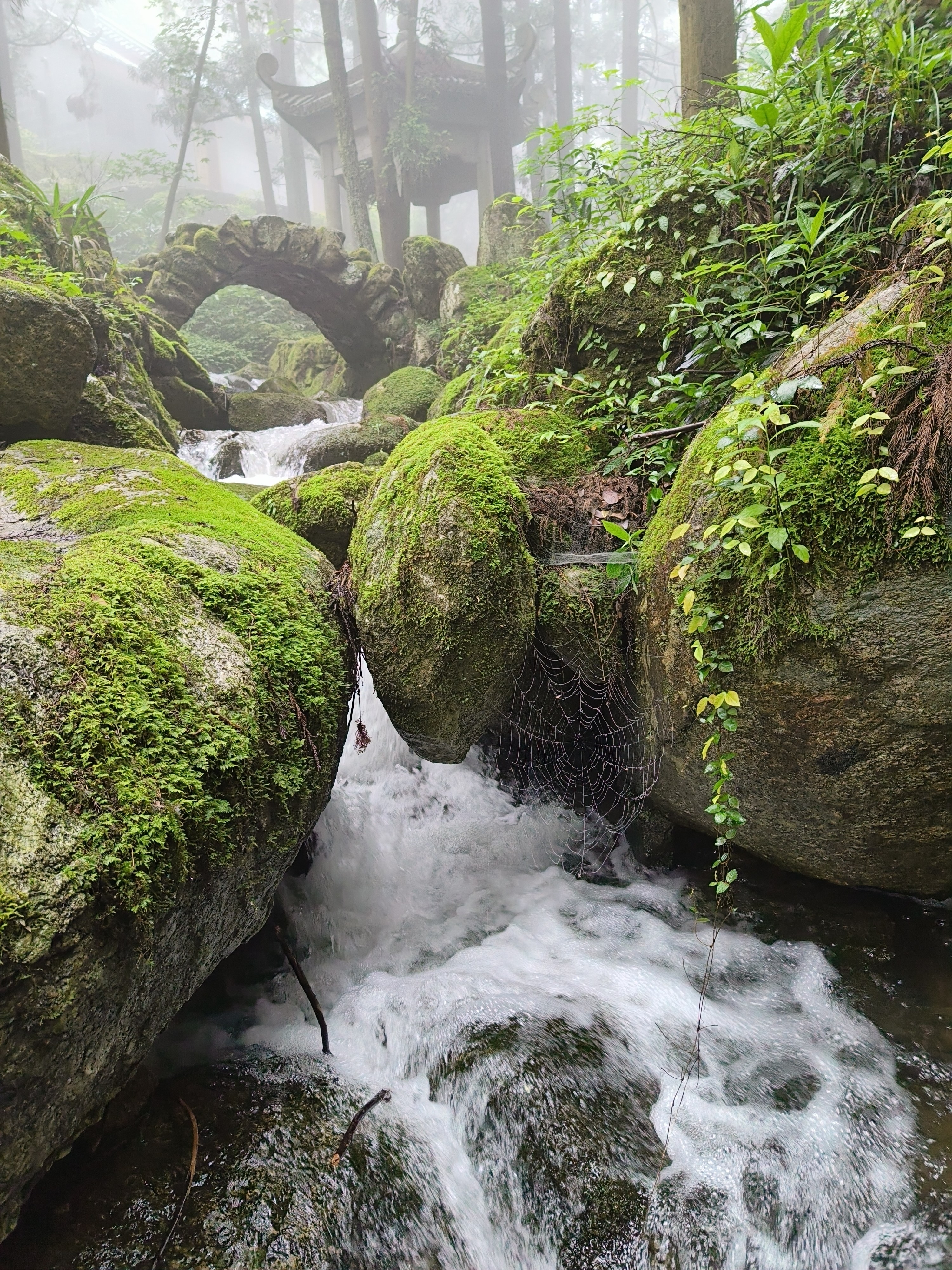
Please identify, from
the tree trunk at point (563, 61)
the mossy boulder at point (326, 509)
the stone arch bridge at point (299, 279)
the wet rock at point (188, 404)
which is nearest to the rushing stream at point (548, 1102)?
the mossy boulder at point (326, 509)

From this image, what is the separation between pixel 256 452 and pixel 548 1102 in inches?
382

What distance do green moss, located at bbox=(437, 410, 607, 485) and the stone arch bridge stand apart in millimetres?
11979

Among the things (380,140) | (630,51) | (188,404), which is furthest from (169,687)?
(630,51)

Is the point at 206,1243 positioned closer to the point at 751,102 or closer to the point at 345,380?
the point at 751,102

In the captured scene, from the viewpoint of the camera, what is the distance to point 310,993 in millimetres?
2830

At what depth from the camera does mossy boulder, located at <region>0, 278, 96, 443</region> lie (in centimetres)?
420

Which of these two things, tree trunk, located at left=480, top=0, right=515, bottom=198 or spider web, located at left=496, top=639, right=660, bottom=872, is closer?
spider web, located at left=496, top=639, right=660, bottom=872

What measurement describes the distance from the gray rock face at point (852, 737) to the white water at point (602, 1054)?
2.24ft

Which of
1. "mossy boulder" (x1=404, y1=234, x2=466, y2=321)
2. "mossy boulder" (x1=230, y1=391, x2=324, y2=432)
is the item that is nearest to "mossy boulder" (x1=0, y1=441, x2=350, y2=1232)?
"mossy boulder" (x1=230, y1=391, x2=324, y2=432)

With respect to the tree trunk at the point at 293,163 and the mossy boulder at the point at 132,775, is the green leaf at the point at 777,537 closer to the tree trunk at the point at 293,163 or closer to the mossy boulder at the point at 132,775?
the mossy boulder at the point at 132,775

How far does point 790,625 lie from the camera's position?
2709 mm

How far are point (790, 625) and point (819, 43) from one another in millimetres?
5681

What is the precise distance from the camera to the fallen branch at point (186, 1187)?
1.99m

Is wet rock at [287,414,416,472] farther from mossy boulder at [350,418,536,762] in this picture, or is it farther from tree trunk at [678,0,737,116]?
mossy boulder at [350,418,536,762]
